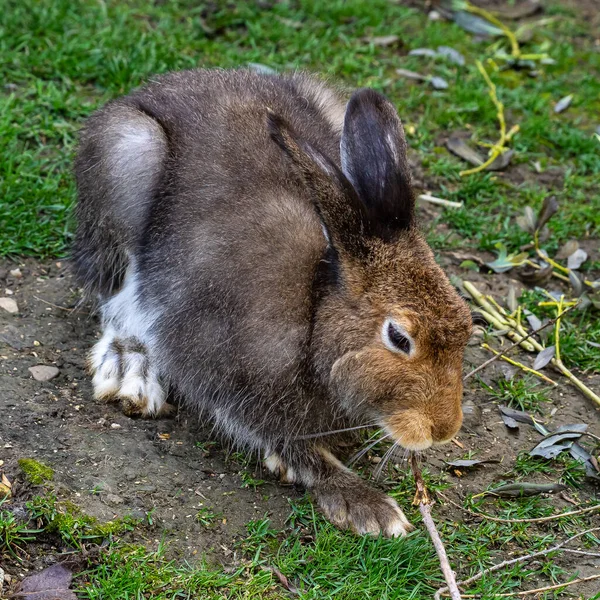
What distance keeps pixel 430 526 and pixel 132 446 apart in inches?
50.8

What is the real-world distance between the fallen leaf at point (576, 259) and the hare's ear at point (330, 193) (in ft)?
6.93

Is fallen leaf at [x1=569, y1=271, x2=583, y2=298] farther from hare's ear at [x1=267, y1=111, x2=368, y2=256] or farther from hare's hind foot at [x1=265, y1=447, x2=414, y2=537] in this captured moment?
hare's ear at [x1=267, y1=111, x2=368, y2=256]

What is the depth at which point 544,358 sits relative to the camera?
4965 mm

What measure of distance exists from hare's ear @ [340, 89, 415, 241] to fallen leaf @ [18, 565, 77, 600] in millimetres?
1688

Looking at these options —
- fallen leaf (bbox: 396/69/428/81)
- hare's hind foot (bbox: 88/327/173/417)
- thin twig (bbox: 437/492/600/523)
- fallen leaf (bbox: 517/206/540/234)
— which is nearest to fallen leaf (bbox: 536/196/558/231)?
fallen leaf (bbox: 517/206/540/234)

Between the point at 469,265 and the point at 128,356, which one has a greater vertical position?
the point at 469,265

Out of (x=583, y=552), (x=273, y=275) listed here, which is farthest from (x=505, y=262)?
(x=583, y=552)

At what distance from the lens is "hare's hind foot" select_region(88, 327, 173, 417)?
14.6ft

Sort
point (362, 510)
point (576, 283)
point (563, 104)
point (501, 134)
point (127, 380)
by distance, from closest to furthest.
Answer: point (362, 510), point (127, 380), point (576, 283), point (501, 134), point (563, 104)

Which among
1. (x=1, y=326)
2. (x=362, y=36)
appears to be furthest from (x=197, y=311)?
(x=362, y=36)

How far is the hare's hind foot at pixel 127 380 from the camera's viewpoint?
4.44 meters

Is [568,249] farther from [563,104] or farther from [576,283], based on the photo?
[563,104]

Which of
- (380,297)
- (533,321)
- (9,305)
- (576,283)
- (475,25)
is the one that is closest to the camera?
(380,297)

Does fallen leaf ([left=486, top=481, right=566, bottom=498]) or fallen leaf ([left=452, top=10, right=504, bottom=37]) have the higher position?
fallen leaf ([left=452, top=10, right=504, bottom=37])
